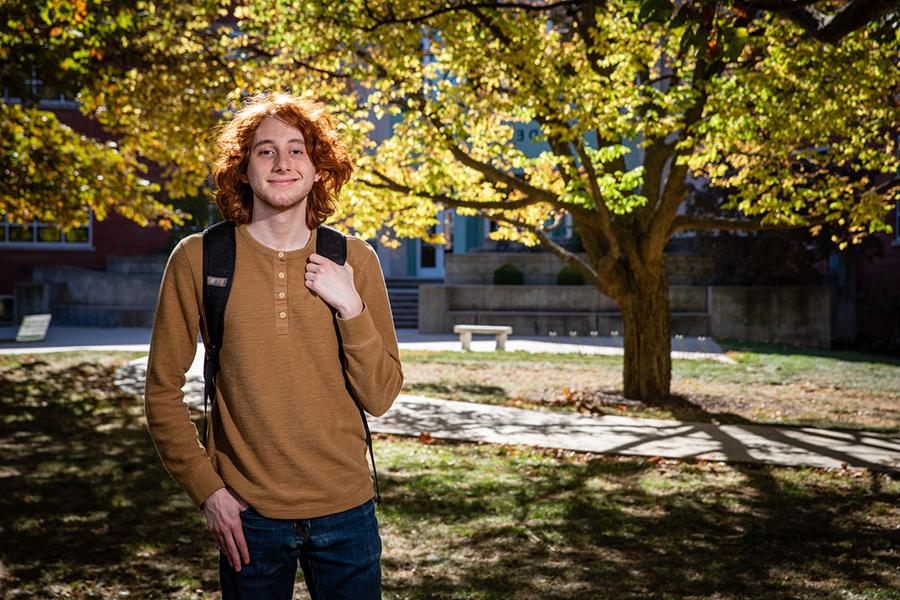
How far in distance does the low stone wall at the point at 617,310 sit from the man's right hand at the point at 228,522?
2115 centimetres

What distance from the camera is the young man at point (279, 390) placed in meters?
2.30

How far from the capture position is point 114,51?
41.1 feet

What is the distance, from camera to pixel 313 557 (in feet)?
7.84

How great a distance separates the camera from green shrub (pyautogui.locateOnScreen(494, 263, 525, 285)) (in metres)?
24.7

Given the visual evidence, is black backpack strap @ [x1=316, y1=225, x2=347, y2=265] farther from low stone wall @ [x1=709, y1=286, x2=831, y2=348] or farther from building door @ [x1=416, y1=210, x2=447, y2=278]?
building door @ [x1=416, y1=210, x2=447, y2=278]

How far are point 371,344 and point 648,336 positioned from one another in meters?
9.95

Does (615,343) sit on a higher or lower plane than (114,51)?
lower

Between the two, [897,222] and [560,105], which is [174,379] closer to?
[560,105]

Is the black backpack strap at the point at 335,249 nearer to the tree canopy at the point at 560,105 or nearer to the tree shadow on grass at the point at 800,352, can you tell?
the tree canopy at the point at 560,105

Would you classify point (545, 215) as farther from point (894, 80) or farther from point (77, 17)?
point (77, 17)

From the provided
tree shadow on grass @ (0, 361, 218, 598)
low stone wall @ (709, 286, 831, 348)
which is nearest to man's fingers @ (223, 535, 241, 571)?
tree shadow on grass @ (0, 361, 218, 598)

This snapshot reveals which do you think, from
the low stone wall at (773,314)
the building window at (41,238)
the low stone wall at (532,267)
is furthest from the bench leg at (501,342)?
the building window at (41,238)

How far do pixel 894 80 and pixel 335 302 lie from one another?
8.89 m

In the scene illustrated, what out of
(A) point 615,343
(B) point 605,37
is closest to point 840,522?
(B) point 605,37
